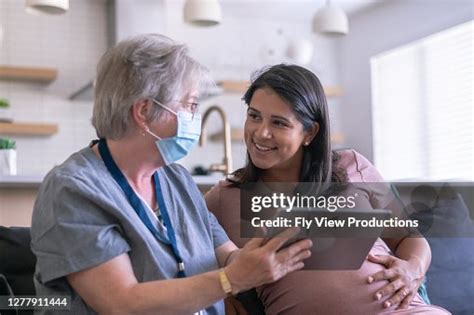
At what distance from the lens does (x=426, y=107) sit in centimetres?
401

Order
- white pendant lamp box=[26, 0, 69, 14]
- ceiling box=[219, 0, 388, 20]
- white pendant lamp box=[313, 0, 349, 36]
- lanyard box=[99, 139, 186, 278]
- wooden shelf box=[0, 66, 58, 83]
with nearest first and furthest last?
Answer: 1. lanyard box=[99, 139, 186, 278]
2. white pendant lamp box=[26, 0, 69, 14]
3. white pendant lamp box=[313, 0, 349, 36]
4. wooden shelf box=[0, 66, 58, 83]
5. ceiling box=[219, 0, 388, 20]

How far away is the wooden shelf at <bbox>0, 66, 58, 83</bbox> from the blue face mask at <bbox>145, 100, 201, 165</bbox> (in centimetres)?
280

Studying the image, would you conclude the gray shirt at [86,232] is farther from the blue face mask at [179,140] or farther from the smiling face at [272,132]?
the smiling face at [272,132]

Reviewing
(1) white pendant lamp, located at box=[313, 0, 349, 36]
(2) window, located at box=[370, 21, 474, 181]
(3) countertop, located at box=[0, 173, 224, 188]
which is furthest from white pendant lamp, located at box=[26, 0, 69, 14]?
(2) window, located at box=[370, 21, 474, 181]

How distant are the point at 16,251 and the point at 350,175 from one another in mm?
675

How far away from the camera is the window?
3.69 meters

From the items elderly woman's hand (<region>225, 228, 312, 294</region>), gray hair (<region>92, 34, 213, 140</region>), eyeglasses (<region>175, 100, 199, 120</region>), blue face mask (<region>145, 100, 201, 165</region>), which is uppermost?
gray hair (<region>92, 34, 213, 140</region>)

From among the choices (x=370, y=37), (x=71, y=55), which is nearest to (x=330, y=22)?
(x=370, y=37)

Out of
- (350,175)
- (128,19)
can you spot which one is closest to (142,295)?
(350,175)

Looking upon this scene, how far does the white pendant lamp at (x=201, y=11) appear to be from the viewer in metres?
2.86

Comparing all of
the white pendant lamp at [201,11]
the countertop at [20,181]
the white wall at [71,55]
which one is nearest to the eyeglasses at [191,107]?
the countertop at [20,181]

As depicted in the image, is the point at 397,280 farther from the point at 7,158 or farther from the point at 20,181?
the point at 7,158

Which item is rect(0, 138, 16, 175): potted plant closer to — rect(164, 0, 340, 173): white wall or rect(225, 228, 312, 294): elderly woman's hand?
rect(225, 228, 312, 294): elderly woman's hand

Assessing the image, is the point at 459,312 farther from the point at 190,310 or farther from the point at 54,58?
the point at 54,58
